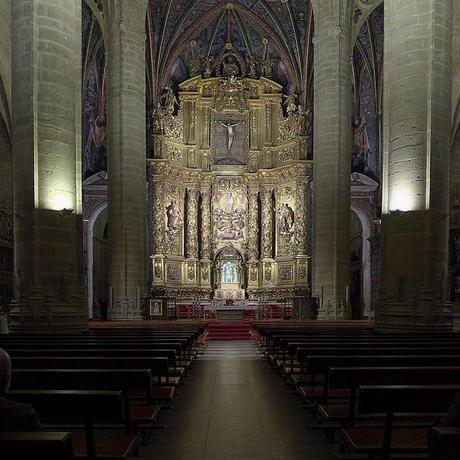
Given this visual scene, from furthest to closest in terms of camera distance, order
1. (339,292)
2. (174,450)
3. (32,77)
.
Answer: (339,292), (32,77), (174,450)

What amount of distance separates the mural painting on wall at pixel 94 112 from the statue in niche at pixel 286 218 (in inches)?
378

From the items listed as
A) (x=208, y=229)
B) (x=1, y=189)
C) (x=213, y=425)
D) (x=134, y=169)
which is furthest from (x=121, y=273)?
(x=213, y=425)

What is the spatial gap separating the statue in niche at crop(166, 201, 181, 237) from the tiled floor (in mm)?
21015

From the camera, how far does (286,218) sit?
1245 inches

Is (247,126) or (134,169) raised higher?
(247,126)

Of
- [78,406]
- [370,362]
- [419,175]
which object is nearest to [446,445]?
[78,406]

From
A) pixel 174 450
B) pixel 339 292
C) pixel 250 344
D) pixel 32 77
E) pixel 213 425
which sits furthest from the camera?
pixel 339 292

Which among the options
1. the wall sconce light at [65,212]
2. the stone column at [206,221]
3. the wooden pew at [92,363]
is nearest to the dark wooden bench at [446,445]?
the wooden pew at [92,363]

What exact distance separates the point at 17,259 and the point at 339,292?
11297 millimetres

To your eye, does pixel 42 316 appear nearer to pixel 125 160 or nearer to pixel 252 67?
pixel 125 160

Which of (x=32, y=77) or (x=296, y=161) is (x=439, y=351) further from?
(x=296, y=161)

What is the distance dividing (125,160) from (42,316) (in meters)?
9.49

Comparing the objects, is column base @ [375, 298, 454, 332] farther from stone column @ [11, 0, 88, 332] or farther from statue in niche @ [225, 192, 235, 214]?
statue in niche @ [225, 192, 235, 214]

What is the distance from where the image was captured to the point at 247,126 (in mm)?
32812
